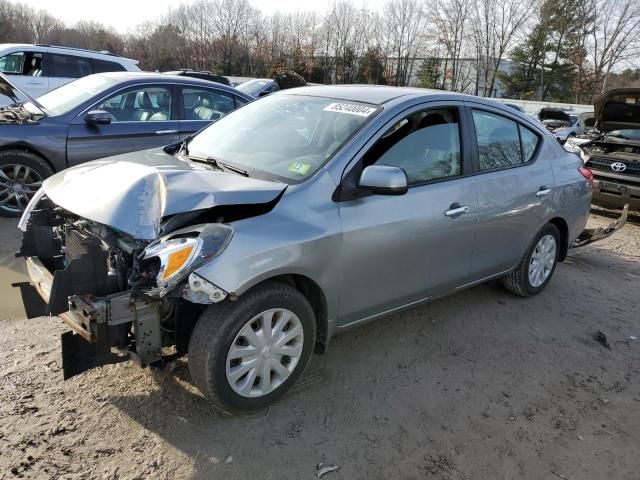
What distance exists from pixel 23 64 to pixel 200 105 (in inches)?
273

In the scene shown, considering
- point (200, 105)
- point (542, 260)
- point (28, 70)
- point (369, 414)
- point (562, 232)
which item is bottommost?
point (369, 414)

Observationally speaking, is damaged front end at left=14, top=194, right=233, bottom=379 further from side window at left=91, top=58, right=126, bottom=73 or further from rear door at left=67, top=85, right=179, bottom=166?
side window at left=91, top=58, right=126, bottom=73

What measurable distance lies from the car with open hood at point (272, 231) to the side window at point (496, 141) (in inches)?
0.7

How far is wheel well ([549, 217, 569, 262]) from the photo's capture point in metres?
4.86

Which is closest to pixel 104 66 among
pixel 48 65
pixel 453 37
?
pixel 48 65

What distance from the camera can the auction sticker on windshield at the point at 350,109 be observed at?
3406mm

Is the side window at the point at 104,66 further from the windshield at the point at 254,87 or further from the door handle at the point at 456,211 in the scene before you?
the door handle at the point at 456,211

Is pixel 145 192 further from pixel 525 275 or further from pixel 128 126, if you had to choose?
pixel 128 126

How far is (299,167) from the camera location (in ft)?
10.4

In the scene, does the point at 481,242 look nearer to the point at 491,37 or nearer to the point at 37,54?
the point at 37,54

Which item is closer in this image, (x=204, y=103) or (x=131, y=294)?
(x=131, y=294)

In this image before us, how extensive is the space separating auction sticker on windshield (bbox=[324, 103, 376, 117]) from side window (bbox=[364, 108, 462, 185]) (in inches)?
7.6

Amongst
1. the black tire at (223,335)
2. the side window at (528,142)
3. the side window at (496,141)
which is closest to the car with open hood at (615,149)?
the side window at (528,142)

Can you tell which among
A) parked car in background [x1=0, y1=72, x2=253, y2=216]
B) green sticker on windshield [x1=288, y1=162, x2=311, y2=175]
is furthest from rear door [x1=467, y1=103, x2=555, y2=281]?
parked car in background [x1=0, y1=72, x2=253, y2=216]
